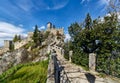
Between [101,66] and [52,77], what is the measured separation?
13425 mm

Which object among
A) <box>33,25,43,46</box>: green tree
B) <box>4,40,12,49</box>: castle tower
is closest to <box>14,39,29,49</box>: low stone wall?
<box>4,40,12,49</box>: castle tower

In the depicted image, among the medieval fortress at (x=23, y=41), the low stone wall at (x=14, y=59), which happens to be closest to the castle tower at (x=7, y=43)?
the medieval fortress at (x=23, y=41)

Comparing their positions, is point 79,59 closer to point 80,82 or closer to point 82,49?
point 82,49

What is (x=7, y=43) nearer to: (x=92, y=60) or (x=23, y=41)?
(x=23, y=41)

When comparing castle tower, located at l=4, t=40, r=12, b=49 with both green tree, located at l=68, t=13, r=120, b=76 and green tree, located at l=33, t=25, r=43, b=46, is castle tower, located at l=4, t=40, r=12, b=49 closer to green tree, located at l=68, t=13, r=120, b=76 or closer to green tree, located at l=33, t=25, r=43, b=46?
green tree, located at l=33, t=25, r=43, b=46

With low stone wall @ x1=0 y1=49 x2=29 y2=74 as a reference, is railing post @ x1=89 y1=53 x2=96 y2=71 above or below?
above

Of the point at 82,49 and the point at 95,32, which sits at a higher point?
the point at 95,32

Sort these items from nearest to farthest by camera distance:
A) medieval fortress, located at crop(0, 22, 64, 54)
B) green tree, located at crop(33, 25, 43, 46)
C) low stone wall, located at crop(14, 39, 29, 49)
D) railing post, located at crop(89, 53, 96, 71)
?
railing post, located at crop(89, 53, 96, 71)
green tree, located at crop(33, 25, 43, 46)
medieval fortress, located at crop(0, 22, 64, 54)
low stone wall, located at crop(14, 39, 29, 49)

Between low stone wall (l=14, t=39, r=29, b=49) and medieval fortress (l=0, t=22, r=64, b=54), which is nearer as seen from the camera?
medieval fortress (l=0, t=22, r=64, b=54)

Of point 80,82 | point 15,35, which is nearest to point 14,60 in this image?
point 80,82

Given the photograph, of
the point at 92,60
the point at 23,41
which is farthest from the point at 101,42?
the point at 23,41

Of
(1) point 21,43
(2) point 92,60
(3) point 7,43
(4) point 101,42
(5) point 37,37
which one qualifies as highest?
(5) point 37,37

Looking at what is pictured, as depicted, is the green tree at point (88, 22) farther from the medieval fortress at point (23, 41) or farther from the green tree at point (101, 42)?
the medieval fortress at point (23, 41)

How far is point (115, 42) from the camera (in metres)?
18.4
